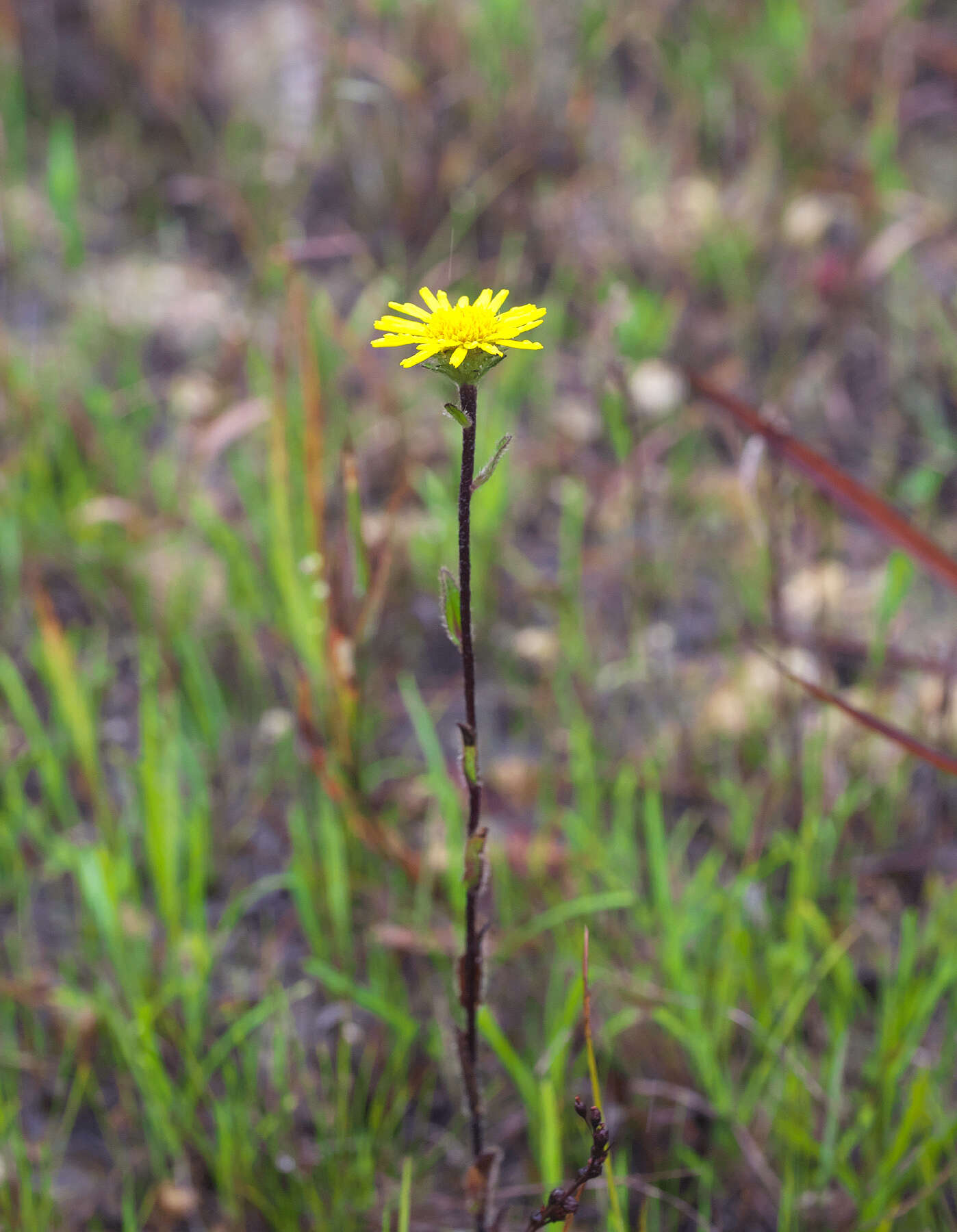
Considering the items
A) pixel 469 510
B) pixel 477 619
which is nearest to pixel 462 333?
pixel 469 510

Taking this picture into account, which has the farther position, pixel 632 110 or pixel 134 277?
pixel 632 110

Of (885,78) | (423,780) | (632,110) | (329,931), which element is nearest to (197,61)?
(632,110)

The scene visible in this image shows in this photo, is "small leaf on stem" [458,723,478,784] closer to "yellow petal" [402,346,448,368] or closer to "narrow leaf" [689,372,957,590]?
"yellow petal" [402,346,448,368]

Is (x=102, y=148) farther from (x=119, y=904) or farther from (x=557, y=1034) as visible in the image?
(x=557, y=1034)

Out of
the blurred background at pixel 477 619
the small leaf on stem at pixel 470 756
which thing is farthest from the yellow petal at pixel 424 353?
the blurred background at pixel 477 619

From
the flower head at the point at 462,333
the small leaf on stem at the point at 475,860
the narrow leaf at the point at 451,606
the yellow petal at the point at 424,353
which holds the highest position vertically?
the flower head at the point at 462,333

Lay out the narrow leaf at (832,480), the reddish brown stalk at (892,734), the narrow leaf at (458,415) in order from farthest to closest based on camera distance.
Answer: the narrow leaf at (832,480) → the reddish brown stalk at (892,734) → the narrow leaf at (458,415)

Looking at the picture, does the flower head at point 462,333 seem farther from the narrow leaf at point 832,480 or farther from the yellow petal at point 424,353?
the narrow leaf at point 832,480
